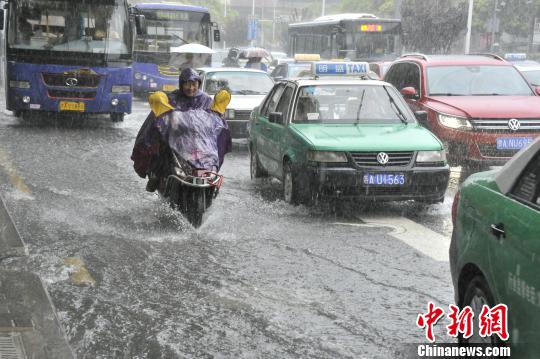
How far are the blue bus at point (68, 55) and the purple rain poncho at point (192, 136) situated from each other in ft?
32.2

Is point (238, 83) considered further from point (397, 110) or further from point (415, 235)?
point (415, 235)

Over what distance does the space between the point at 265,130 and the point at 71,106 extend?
8080 millimetres

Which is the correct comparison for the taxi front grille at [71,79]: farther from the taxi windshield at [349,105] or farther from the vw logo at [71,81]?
the taxi windshield at [349,105]

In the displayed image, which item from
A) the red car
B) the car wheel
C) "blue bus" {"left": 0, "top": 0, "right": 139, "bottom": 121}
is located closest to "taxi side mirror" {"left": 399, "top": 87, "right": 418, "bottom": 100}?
the red car

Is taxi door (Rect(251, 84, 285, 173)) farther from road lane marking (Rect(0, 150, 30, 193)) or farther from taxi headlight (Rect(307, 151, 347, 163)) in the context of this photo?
road lane marking (Rect(0, 150, 30, 193))

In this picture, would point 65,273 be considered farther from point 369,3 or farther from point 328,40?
point 369,3

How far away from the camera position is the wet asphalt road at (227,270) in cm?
556

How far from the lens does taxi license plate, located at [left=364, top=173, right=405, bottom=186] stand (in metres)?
9.84

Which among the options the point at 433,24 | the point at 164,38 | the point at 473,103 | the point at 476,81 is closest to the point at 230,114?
the point at 476,81

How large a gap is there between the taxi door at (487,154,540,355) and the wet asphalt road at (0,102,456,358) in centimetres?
132

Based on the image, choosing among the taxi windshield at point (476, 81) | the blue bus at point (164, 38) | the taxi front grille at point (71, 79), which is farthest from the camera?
the blue bus at point (164, 38)

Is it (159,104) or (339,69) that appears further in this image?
(339,69)

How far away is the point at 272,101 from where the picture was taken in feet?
40.6

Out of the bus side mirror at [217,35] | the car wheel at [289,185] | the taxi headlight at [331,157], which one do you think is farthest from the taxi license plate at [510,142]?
the bus side mirror at [217,35]
